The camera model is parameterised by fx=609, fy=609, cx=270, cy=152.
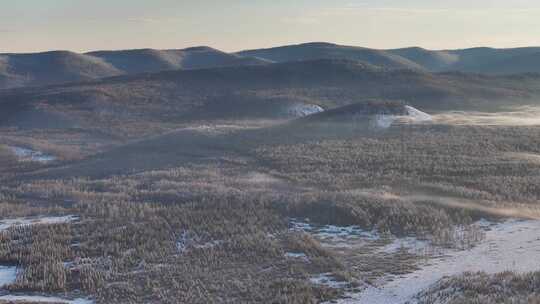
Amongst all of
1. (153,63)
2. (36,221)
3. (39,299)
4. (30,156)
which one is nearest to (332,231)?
(39,299)

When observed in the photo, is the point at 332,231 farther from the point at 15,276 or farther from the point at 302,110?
the point at 302,110

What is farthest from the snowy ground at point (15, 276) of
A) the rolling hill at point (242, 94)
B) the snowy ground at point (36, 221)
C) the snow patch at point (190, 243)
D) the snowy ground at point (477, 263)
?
the rolling hill at point (242, 94)

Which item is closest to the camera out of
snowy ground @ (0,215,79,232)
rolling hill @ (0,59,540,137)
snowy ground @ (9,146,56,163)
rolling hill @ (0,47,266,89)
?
snowy ground @ (0,215,79,232)

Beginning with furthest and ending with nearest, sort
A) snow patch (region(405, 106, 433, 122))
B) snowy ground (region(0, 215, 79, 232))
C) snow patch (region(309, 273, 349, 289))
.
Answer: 1. snow patch (region(405, 106, 433, 122))
2. snowy ground (region(0, 215, 79, 232))
3. snow patch (region(309, 273, 349, 289))

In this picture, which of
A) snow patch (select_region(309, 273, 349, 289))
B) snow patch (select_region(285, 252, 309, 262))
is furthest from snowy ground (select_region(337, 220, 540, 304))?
snow patch (select_region(285, 252, 309, 262))

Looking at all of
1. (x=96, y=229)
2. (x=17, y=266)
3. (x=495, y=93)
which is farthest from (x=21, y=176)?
(x=495, y=93)

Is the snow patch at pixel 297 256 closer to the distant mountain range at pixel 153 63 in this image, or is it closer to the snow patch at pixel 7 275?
the snow patch at pixel 7 275

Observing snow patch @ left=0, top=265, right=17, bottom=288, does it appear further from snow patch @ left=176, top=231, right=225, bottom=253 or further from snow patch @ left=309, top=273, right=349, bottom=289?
snow patch @ left=309, top=273, right=349, bottom=289
